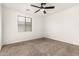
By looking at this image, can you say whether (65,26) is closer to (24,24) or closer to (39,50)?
(39,50)

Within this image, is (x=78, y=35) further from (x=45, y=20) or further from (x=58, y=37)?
(x=45, y=20)

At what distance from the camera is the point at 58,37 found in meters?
5.25

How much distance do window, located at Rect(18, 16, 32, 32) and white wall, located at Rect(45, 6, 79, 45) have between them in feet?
6.21

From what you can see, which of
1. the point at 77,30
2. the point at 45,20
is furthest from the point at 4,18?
the point at 77,30

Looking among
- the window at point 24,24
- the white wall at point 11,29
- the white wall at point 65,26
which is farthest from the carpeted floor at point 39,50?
the window at point 24,24

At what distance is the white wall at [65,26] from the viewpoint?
4004 mm

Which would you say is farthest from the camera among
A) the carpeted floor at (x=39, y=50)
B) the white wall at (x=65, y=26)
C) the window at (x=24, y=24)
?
the window at (x=24, y=24)

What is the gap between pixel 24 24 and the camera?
17.1 ft

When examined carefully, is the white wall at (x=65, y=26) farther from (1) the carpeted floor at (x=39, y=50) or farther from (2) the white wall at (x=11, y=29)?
(2) the white wall at (x=11, y=29)

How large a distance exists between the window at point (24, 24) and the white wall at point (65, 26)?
1.89m

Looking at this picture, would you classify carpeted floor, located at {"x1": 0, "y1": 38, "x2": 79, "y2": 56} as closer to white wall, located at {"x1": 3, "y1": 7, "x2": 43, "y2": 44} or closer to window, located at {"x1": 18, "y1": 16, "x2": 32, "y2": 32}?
white wall, located at {"x1": 3, "y1": 7, "x2": 43, "y2": 44}

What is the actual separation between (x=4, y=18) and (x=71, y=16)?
432 cm

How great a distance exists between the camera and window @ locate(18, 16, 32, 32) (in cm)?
489

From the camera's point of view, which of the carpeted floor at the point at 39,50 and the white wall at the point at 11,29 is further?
the white wall at the point at 11,29
